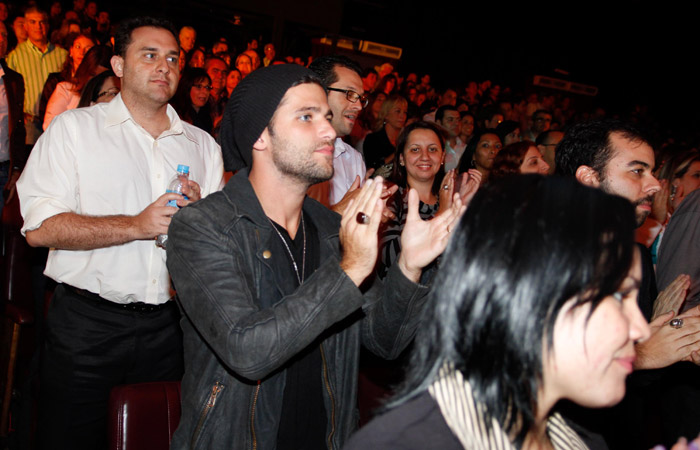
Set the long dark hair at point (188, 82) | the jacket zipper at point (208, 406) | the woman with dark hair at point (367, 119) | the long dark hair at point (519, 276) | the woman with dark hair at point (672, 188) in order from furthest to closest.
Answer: the woman with dark hair at point (367, 119) < the long dark hair at point (188, 82) < the woman with dark hair at point (672, 188) < the jacket zipper at point (208, 406) < the long dark hair at point (519, 276)

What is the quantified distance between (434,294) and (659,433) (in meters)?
3.31

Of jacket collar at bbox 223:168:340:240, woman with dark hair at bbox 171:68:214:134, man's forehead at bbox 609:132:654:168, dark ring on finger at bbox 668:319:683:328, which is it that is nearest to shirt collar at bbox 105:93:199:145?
jacket collar at bbox 223:168:340:240

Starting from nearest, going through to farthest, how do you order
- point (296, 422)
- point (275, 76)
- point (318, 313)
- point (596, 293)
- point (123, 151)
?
1. point (596, 293)
2. point (318, 313)
3. point (296, 422)
4. point (275, 76)
5. point (123, 151)

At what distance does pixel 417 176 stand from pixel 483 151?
1571 millimetres

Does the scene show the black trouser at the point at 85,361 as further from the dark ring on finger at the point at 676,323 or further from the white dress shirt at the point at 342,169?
the dark ring on finger at the point at 676,323

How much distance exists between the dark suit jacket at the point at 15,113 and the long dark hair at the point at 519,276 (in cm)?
465

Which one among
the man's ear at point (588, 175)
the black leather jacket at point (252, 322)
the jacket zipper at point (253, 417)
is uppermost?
the man's ear at point (588, 175)

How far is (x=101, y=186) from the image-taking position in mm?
2561

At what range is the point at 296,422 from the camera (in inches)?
69.1

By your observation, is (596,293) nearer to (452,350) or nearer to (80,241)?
(452,350)

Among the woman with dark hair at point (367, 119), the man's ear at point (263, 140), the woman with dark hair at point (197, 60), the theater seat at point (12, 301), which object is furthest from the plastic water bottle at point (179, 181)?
the woman with dark hair at point (197, 60)

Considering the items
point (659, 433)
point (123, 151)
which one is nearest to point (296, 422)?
point (123, 151)

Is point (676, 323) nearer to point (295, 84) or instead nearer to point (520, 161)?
point (295, 84)

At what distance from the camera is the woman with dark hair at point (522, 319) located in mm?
1000
